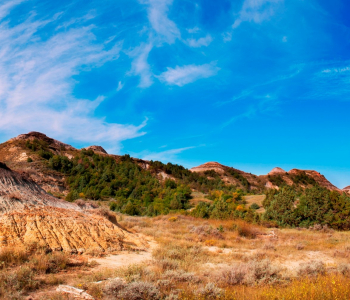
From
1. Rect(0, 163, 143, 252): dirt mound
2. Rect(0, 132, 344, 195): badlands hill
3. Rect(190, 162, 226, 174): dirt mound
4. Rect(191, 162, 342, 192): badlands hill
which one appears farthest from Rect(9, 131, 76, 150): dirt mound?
Rect(0, 163, 143, 252): dirt mound

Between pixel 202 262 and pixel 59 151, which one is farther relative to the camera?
pixel 59 151

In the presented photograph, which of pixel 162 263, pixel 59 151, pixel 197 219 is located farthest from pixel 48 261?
pixel 59 151

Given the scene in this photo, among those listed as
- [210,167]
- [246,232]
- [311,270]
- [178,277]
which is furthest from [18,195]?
[210,167]

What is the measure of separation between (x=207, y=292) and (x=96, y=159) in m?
49.3

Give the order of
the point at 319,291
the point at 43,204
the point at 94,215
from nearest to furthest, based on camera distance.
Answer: the point at 319,291, the point at 43,204, the point at 94,215

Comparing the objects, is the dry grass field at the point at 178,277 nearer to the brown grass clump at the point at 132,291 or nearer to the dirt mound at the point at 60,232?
the brown grass clump at the point at 132,291

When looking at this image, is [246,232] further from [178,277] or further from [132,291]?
[132,291]

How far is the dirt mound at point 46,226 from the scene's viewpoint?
9.40 m

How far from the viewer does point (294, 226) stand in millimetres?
20672

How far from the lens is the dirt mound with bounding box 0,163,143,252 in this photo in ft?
30.8

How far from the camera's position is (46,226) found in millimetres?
10305

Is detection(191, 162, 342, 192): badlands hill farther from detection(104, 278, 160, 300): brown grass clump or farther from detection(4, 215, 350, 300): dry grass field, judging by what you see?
detection(104, 278, 160, 300): brown grass clump

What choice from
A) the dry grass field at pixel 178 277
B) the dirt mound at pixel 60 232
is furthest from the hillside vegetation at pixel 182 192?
the dirt mound at pixel 60 232

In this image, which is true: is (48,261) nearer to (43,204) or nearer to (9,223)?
(9,223)
